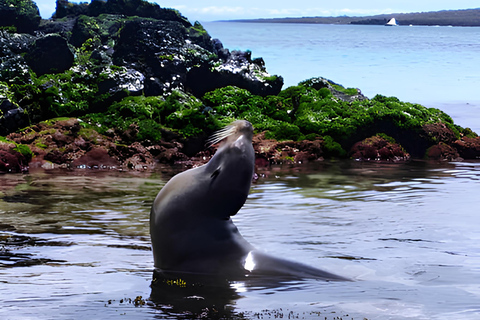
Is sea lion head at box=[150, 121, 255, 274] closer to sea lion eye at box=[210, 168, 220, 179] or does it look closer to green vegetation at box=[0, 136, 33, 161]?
sea lion eye at box=[210, 168, 220, 179]

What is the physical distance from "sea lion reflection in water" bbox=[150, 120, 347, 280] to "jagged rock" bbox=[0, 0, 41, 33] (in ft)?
76.8

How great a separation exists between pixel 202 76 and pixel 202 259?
18.5m

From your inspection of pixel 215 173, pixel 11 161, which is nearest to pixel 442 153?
pixel 11 161

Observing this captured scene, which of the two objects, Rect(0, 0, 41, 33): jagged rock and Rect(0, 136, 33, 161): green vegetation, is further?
Rect(0, 0, 41, 33): jagged rock

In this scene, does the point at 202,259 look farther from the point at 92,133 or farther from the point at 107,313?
the point at 92,133

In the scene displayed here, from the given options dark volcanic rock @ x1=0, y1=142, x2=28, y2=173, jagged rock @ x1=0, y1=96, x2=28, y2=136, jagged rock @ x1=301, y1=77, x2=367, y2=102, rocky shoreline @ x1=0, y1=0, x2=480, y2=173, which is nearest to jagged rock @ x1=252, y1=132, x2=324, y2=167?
rocky shoreline @ x1=0, y1=0, x2=480, y2=173

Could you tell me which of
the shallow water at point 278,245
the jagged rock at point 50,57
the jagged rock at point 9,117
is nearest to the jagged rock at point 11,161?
the shallow water at point 278,245

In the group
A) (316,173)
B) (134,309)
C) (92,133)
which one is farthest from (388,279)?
(92,133)

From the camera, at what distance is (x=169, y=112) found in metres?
20.4

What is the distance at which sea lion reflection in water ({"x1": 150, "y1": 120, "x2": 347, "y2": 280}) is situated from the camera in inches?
235

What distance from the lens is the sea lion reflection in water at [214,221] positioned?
596cm

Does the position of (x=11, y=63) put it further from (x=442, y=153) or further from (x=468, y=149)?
(x=468, y=149)

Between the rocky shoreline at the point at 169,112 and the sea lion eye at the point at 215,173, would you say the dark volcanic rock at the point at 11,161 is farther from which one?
the sea lion eye at the point at 215,173

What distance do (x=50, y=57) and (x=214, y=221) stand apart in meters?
18.3
